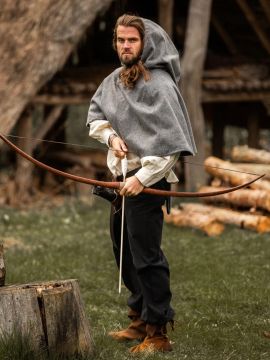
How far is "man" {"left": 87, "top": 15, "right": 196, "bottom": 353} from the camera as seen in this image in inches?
187

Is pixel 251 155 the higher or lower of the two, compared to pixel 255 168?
higher

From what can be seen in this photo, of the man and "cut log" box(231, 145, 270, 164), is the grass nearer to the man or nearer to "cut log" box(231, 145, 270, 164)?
the man

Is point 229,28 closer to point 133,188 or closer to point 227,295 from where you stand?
point 227,295

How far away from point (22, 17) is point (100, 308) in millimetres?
5579

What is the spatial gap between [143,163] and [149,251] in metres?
0.57

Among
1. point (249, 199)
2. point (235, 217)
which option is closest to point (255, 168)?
point (249, 199)

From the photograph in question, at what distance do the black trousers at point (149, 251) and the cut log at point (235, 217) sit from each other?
5.05m

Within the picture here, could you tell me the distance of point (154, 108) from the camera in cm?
476

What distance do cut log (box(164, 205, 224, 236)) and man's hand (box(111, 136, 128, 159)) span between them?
202 inches

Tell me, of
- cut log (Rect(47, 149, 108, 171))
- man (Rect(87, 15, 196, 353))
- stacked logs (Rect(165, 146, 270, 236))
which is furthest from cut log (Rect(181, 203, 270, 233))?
man (Rect(87, 15, 196, 353))

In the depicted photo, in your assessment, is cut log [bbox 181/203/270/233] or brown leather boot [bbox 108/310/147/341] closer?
brown leather boot [bbox 108/310/147/341]

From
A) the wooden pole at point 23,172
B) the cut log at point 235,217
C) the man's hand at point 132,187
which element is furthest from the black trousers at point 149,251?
the wooden pole at point 23,172

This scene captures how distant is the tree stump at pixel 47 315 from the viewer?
454 centimetres

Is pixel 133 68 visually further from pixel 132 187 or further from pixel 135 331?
pixel 135 331
